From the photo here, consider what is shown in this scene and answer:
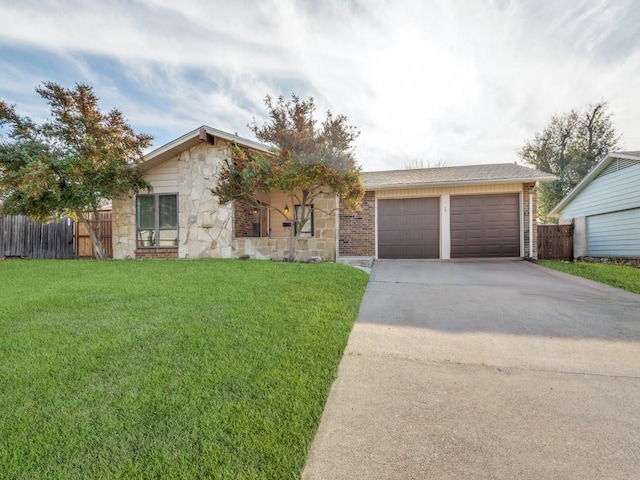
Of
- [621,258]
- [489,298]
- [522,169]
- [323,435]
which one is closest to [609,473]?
[323,435]

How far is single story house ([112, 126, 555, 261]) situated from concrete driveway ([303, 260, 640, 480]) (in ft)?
17.3

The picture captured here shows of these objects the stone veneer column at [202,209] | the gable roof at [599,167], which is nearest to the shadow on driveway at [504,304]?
the stone veneer column at [202,209]

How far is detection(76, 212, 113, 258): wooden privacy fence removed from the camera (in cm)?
1105

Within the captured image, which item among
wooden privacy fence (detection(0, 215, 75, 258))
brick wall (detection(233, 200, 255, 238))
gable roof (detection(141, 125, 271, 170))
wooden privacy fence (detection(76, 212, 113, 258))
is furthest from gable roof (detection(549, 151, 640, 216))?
wooden privacy fence (detection(0, 215, 75, 258))

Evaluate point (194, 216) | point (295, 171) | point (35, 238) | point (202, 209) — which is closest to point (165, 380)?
point (295, 171)

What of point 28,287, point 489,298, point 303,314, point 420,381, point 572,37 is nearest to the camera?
point 420,381

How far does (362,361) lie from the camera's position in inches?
105

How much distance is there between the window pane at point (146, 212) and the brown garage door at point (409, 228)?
749 cm

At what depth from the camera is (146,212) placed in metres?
9.88

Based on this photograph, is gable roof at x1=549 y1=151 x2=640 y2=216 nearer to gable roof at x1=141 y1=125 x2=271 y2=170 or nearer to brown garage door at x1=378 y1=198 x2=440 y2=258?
brown garage door at x1=378 y1=198 x2=440 y2=258

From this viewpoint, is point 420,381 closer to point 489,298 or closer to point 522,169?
point 489,298

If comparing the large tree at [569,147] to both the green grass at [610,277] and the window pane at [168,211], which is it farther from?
the window pane at [168,211]

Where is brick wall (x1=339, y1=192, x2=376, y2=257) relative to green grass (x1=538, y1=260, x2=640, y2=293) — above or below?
above

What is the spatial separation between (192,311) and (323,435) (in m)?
2.56
